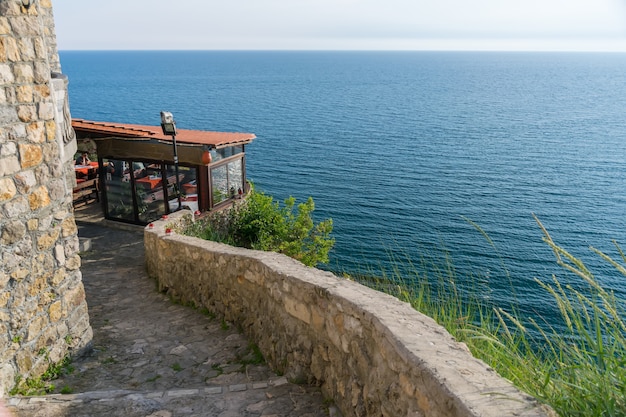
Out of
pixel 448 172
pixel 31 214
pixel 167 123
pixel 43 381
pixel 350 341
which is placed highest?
pixel 31 214

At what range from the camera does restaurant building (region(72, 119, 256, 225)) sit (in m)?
13.5

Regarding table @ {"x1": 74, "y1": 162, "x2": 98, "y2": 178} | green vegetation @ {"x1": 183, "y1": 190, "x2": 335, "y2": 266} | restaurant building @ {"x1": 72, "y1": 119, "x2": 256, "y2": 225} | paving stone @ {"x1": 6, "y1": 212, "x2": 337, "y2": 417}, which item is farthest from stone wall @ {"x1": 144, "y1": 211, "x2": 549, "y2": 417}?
table @ {"x1": 74, "y1": 162, "x2": 98, "y2": 178}

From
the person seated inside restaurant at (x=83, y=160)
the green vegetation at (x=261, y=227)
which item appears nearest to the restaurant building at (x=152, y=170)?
the green vegetation at (x=261, y=227)

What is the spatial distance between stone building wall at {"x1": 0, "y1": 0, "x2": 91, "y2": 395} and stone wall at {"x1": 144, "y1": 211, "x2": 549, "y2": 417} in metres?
1.77

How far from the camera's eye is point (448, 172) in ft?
141

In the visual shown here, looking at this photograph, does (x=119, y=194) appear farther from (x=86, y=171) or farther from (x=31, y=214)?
(x=31, y=214)

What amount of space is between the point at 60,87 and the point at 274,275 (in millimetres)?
3492

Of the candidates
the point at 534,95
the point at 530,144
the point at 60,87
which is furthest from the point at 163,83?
the point at 60,87

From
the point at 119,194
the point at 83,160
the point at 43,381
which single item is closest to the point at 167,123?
the point at 119,194

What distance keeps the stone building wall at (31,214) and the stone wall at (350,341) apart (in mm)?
1767

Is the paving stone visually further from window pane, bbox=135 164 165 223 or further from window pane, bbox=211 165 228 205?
window pane, bbox=211 165 228 205

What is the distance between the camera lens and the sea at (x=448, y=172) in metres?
26.8

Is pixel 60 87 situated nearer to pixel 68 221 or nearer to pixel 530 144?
pixel 68 221

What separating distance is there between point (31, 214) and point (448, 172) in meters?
40.0
